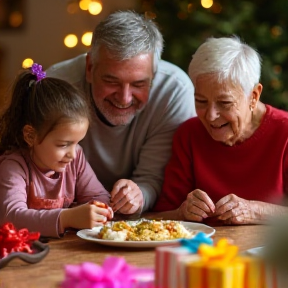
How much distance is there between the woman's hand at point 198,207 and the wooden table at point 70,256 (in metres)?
0.07

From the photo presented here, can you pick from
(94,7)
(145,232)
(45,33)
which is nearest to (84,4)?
(94,7)

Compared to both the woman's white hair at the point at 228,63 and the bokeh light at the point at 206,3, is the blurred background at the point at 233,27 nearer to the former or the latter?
the bokeh light at the point at 206,3

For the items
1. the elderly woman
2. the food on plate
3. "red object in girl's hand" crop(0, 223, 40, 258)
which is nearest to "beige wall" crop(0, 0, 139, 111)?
the elderly woman

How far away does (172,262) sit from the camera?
3.30 feet

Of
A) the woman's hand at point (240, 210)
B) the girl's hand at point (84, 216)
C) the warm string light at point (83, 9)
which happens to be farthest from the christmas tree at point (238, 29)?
the girl's hand at point (84, 216)

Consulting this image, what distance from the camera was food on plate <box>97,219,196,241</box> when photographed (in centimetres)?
172

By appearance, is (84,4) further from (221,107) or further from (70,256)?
(70,256)

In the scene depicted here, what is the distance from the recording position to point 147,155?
Result: 2566 millimetres

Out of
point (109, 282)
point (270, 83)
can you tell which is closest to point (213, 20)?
point (270, 83)

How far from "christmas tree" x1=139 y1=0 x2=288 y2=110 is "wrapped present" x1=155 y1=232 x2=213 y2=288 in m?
2.86

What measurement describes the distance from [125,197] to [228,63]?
557mm

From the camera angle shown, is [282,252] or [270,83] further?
[270,83]

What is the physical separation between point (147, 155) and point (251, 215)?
59cm

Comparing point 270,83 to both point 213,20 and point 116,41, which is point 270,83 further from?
point 116,41
